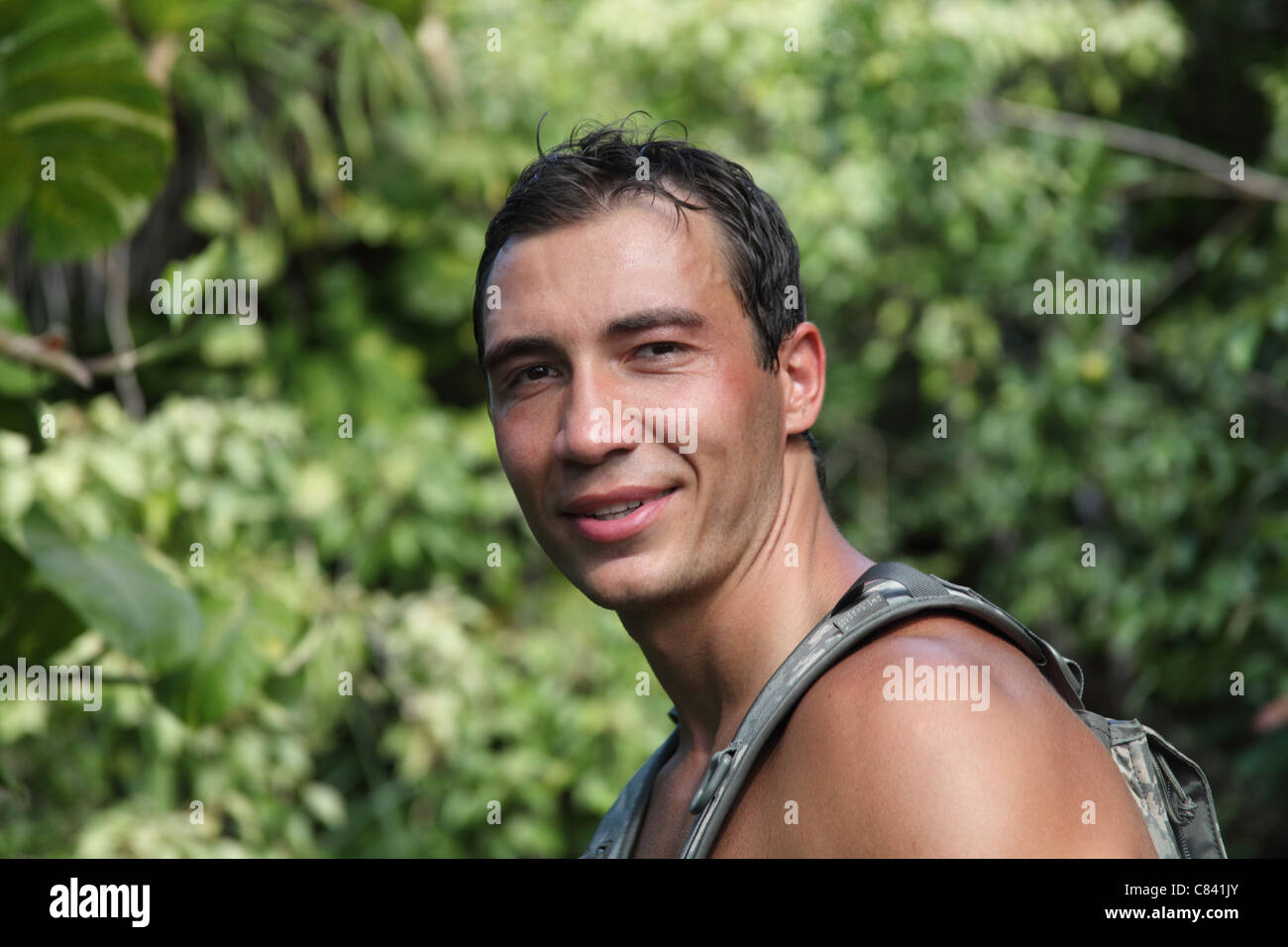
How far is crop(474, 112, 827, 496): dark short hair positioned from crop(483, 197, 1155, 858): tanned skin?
0.02 metres

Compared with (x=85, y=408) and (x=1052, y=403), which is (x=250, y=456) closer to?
(x=85, y=408)

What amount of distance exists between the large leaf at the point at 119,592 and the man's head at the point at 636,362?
Answer: 31.2 inches

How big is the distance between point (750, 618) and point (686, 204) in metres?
0.45

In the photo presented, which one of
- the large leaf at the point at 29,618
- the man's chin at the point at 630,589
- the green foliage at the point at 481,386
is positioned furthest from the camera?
the green foliage at the point at 481,386

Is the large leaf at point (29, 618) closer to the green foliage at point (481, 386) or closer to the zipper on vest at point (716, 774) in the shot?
the zipper on vest at point (716, 774)

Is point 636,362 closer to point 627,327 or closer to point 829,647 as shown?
point 627,327

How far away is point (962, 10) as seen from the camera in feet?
15.1

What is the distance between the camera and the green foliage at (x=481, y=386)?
3879 millimetres

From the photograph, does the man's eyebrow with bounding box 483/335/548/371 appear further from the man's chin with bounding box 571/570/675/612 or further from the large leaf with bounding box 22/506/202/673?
the large leaf with bounding box 22/506/202/673

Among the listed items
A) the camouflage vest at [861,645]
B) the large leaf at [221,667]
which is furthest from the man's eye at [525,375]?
the large leaf at [221,667]

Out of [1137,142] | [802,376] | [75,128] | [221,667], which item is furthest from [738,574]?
[1137,142]

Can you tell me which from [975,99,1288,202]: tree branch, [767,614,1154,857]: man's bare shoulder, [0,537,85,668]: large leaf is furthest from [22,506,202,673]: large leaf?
[975,99,1288,202]: tree branch

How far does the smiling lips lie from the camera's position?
132 cm
